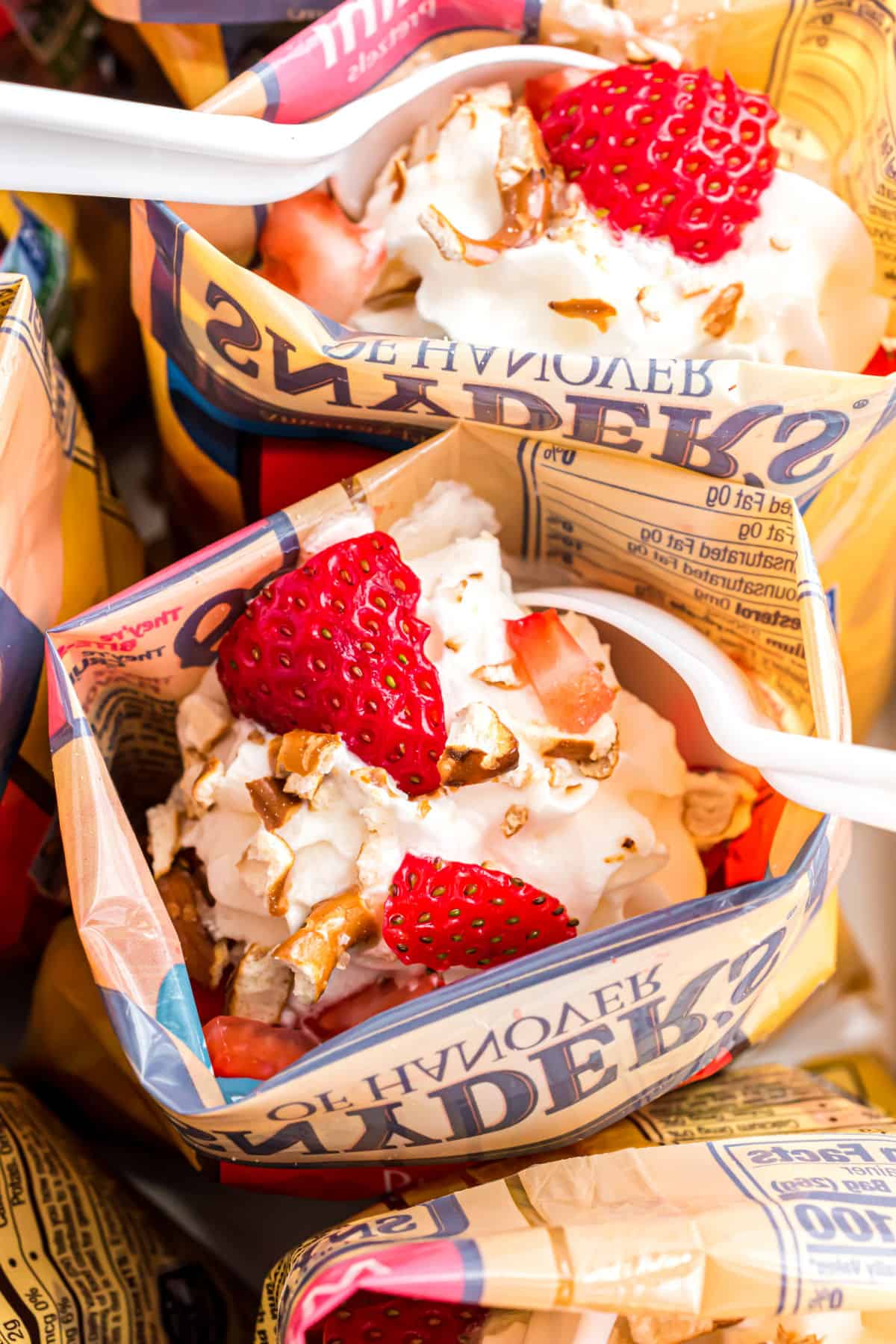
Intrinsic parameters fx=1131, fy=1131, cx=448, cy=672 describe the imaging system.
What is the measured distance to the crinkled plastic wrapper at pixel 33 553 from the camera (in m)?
0.56

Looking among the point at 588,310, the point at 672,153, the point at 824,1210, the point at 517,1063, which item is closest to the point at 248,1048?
the point at 517,1063

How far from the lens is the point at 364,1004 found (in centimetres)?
56

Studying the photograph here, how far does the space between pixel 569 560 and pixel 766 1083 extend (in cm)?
33

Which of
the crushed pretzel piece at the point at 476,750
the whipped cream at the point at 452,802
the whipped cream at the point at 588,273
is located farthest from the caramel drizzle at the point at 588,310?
the crushed pretzel piece at the point at 476,750

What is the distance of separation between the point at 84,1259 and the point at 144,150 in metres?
0.54

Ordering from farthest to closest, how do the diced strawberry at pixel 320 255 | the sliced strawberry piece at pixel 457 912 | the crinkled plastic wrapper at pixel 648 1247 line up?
the diced strawberry at pixel 320 255, the sliced strawberry piece at pixel 457 912, the crinkled plastic wrapper at pixel 648 1247

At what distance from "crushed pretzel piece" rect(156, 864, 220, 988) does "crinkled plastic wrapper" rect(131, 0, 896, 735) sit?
23cm

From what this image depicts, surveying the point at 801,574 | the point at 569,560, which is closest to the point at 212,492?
the point at 569,560

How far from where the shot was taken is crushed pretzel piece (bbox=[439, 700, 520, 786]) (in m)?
0.52

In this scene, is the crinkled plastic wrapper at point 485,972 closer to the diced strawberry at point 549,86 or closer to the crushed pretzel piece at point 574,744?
the crushed pretzel piece at point 574,744

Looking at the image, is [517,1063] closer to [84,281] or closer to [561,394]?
[561,394]

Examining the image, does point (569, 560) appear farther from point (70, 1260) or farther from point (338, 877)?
point (70, 1260)

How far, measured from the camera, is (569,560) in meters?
0.65

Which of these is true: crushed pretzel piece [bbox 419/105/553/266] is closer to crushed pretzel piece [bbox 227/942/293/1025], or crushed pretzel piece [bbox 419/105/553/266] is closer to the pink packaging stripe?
the pink packaging stripe
